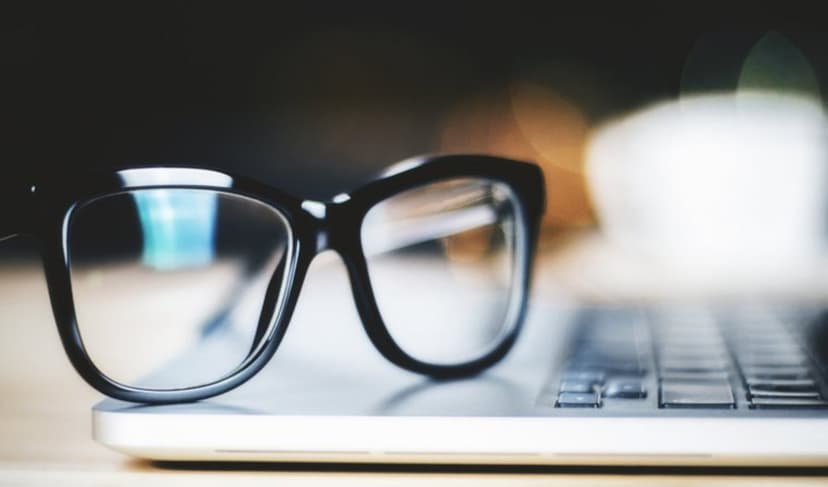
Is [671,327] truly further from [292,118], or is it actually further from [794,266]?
[292,118]

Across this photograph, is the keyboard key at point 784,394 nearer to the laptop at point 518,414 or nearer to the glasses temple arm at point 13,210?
the laptop at point 518,414

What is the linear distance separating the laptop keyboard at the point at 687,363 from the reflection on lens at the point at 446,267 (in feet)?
0.19

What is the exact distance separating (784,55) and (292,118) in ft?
1.79

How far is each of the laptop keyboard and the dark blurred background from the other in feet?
1.39

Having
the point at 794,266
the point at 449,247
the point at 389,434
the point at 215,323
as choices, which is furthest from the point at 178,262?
the point at 794,266

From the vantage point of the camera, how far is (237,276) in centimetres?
81

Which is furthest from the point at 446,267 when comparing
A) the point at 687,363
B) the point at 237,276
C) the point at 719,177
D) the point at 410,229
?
the point at 687,363

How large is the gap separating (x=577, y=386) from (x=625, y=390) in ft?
0.06

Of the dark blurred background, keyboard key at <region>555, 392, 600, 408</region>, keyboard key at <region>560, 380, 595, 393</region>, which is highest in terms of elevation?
the dark blurred background

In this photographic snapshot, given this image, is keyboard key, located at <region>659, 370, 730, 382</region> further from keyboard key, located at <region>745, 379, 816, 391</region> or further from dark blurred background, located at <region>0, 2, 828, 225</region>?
dark blurred background, located at <region>0, 2, 828, 225</region>

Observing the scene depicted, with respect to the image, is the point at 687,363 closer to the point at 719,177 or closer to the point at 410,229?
the point at 410,229

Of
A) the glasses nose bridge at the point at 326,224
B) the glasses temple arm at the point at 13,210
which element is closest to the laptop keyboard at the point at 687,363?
the glasses nose bridge at the point at 326,224

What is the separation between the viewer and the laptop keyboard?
0.32 m

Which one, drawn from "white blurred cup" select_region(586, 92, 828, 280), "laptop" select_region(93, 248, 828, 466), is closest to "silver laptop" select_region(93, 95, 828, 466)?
"laptop" select_region(93, 248, 828, 466)
